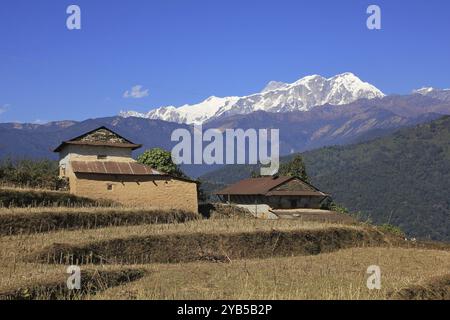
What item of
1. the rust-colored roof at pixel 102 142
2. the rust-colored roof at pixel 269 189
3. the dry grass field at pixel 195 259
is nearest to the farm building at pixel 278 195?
the rust-colored roof at pixel 269 189

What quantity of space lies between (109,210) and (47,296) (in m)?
19.9

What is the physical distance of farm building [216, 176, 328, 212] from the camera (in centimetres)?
6400

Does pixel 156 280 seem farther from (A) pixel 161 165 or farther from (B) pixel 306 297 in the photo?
(A) pixel 161 165

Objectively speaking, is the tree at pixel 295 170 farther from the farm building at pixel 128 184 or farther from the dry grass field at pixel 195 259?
the dry grass field at pixel 195 259

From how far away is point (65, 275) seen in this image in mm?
18062

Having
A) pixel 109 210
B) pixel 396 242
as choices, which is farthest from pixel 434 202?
pixel 109 210

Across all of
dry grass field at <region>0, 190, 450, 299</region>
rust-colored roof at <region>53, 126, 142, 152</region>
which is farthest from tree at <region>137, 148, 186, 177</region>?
dry grass field at <region>0, 190, 450, 299</region>

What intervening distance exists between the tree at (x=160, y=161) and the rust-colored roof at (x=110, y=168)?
744 inches

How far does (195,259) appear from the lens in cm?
2942

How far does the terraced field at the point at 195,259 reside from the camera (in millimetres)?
16250

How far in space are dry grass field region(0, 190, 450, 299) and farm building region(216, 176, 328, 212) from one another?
20921 mm

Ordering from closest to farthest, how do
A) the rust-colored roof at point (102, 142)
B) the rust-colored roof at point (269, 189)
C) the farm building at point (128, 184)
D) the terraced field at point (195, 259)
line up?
1. the terraced field at point (195, 259)
2. the farm building at point (128, 184)
3. the rust-colored roof at point (102, 142)
4. the rust-colored roof at point (269, 189)

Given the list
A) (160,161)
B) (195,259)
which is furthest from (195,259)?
(160,161)
